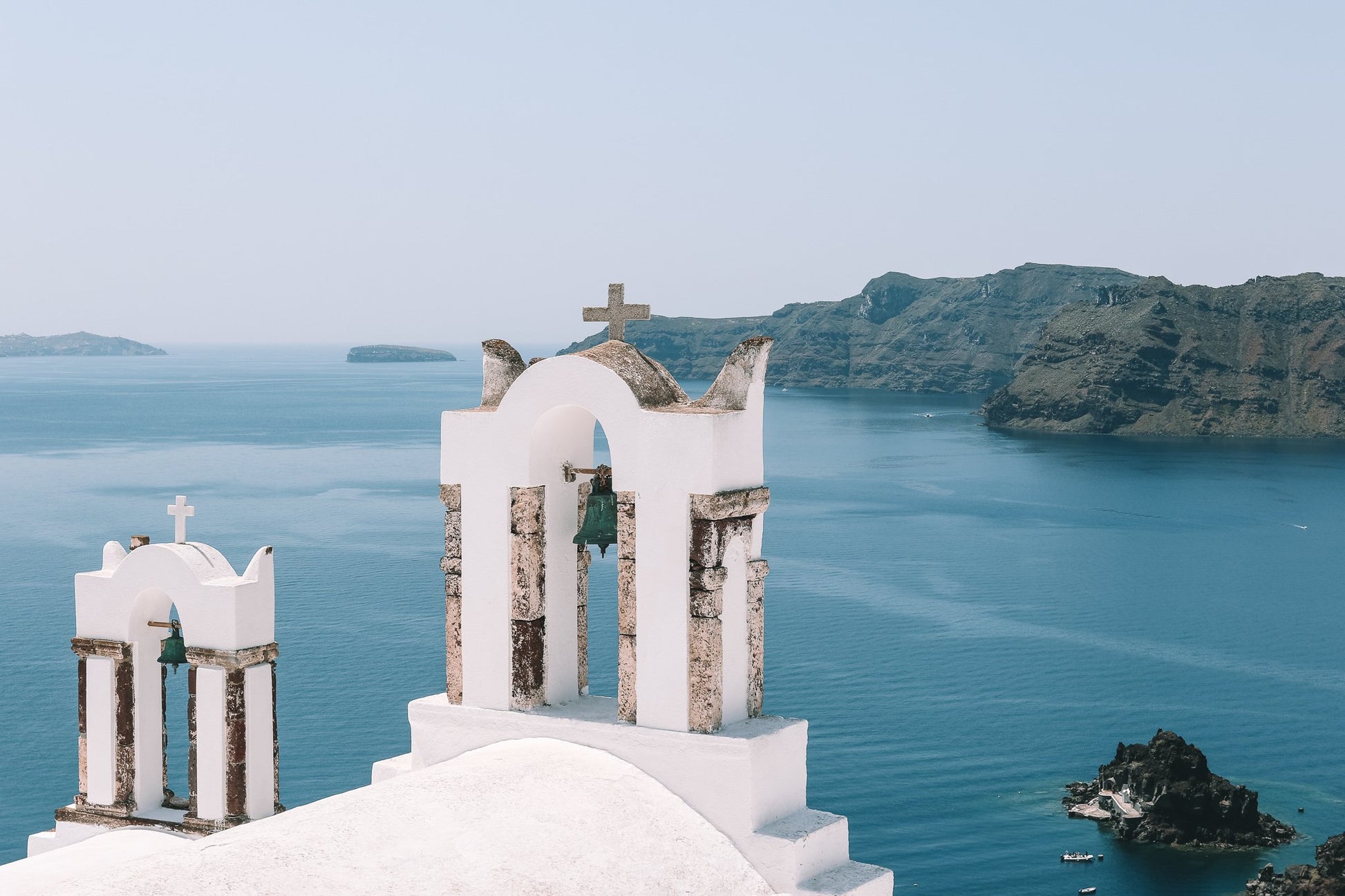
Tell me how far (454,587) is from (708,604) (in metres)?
2.71

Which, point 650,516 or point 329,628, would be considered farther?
point 329,628

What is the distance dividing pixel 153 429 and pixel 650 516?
18811 centimetres

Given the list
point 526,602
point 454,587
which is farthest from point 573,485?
point 454,587

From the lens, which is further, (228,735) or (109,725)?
(109,725)

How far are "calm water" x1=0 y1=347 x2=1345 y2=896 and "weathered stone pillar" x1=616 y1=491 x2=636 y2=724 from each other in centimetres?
3702

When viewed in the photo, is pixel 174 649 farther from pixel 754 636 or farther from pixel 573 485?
pixel 754 636

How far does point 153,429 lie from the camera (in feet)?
616

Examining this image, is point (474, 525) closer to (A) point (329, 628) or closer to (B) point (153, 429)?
(A) point (329, 628)

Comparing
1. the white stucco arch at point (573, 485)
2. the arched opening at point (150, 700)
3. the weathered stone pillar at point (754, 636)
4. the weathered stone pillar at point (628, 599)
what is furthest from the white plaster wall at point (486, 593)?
the arched opening at point (150, 700)

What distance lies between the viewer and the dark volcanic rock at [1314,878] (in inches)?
1769

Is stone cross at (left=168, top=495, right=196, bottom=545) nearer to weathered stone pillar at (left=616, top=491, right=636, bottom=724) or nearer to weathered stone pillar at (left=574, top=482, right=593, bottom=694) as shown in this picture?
weathered stone pillar at (left=574, top=482, right=593, bottom=694)

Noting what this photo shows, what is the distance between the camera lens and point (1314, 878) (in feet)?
151

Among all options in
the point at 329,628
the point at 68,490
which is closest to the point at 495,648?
the point at 329,628

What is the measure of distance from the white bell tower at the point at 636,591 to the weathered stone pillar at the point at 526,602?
16mm
